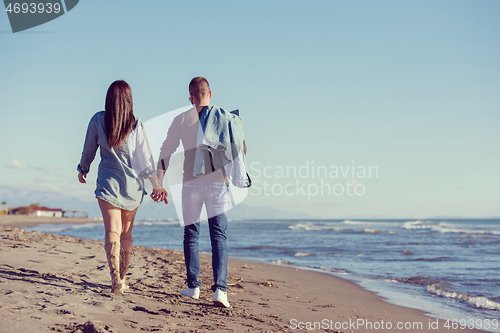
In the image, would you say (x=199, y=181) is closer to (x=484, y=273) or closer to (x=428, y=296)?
(x=428, y=296)

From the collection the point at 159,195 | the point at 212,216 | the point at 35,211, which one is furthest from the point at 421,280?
the point at 35,211

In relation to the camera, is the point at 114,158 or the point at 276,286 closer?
the point at 114,158

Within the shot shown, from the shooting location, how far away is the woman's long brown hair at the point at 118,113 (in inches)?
110

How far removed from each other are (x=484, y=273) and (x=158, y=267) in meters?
6.44

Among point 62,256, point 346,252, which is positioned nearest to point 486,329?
point 62,256

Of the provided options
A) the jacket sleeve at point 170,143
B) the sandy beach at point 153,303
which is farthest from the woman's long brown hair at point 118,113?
the sandy beach at point 153,303

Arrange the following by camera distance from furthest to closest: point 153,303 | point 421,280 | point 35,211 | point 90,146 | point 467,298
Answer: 1. point 35,211
2. point 421,280
3. point 467,298
4. point 90,146
5. point 153,303

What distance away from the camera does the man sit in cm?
289

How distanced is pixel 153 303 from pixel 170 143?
4.19 ft

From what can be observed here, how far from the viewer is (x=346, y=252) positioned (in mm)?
11055

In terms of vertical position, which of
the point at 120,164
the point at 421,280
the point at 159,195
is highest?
the point at 120,164

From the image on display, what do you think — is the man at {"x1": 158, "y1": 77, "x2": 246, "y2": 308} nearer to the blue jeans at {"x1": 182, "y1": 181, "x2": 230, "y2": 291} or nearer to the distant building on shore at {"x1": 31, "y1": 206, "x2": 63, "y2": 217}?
the blue jeans at {"x1": 182, "y1": 181, "x2": 230, "y2": 291}

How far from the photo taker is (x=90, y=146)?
2875 mm

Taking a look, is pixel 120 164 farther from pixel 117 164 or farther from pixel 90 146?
pixel 90 146
